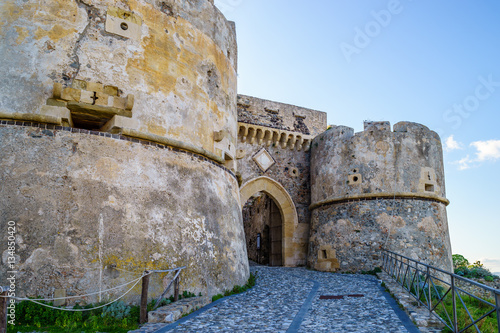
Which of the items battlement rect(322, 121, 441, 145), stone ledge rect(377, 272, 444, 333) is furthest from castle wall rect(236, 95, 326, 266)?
stone ledge rect(377, 272, 444, 333)

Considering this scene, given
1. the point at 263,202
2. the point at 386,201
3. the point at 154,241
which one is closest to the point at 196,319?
the point at 154,241

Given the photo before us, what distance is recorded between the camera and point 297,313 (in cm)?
568

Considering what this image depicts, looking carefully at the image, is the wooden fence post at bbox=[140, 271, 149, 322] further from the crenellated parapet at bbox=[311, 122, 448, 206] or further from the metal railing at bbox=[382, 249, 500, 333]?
the crenellated parapet at bbox=[311, 122, 448, 206]

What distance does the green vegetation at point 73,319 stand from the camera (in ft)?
14.6

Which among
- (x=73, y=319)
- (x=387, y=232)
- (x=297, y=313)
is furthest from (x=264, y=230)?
(x=73, y=319)

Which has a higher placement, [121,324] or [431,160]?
[431,160]

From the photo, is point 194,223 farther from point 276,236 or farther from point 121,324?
point 276,236

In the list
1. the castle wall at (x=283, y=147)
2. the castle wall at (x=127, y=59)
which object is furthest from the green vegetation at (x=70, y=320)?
the castle wall at (x=283, y=147)

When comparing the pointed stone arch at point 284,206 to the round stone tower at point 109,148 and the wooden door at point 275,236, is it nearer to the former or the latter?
the wooden door at point 275,236

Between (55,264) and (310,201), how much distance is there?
1038cm

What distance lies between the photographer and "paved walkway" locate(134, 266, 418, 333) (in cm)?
467

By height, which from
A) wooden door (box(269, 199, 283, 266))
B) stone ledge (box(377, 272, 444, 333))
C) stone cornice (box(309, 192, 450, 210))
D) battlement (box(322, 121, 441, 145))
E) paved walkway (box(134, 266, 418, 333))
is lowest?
paved walkway (box(134, 266, 418, 333))

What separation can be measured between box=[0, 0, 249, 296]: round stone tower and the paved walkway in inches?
31.9

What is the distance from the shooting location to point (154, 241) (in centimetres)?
597
